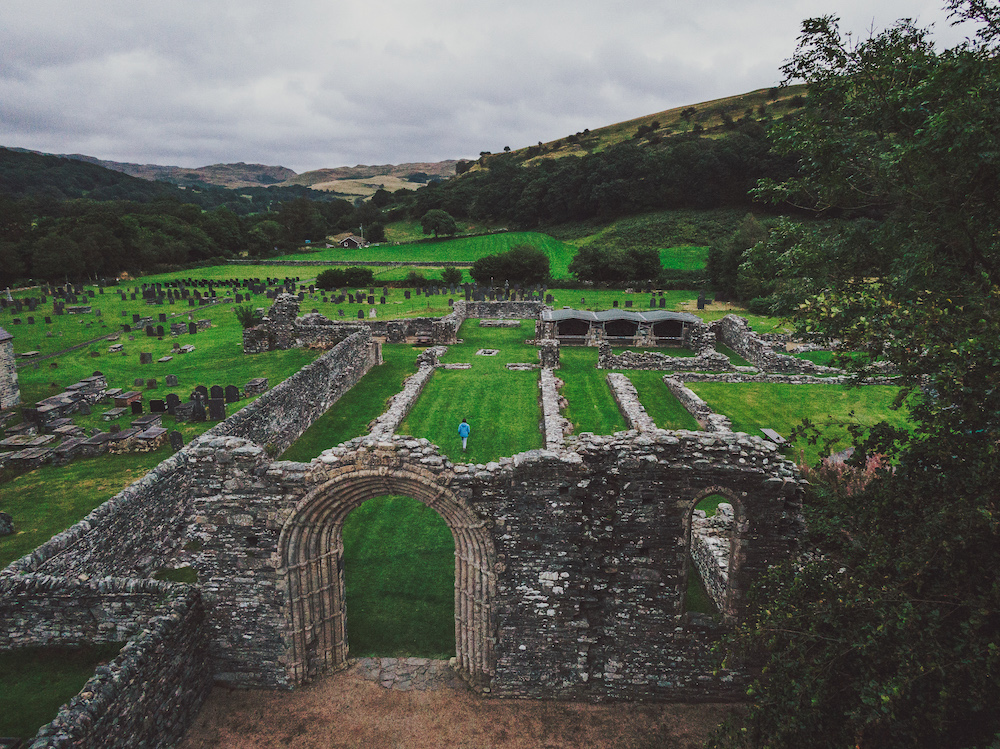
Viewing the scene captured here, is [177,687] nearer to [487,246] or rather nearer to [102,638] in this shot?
[102,638]

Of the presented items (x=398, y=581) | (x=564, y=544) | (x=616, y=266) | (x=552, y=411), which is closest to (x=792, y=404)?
(x=552, y=411)

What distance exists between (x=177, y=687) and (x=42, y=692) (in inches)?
87.2

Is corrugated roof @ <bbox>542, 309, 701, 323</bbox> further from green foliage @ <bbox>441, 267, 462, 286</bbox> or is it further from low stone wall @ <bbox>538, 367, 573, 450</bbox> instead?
green foliage @ <bbox>441, 267, 462, 286</bbox>

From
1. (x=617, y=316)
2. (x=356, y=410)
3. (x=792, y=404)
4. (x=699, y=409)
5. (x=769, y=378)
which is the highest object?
(x=617, y=316)

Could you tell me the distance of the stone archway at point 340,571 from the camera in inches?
341

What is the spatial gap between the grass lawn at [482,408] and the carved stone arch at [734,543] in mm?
7948

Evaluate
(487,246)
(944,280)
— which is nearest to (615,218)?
(487,246)

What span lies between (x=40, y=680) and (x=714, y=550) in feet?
41.1

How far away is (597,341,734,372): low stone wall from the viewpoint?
89.7ft

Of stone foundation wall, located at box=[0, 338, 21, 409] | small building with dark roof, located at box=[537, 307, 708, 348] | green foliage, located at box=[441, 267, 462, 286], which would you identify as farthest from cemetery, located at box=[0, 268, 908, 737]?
green foliage, located at box=[441, 267, 462, 286]

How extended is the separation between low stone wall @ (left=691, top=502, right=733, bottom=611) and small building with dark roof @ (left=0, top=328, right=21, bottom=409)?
26.4 meters

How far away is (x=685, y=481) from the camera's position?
8.36 metres

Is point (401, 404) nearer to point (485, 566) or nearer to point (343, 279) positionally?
point (485, 566)

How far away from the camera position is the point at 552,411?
2003cm
